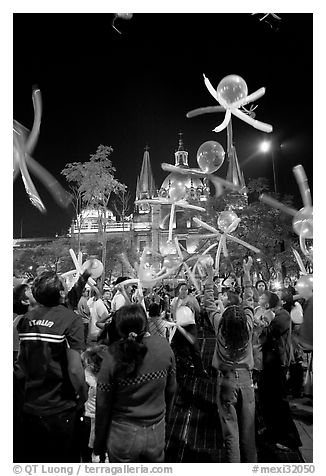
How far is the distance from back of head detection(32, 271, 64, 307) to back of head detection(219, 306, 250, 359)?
65.1 inches

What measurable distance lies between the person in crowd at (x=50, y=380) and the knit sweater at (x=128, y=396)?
41 centimetres

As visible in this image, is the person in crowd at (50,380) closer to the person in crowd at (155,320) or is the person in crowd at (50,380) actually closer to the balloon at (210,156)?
the person in crowd at (155,320)

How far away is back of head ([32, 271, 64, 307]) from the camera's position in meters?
2.99

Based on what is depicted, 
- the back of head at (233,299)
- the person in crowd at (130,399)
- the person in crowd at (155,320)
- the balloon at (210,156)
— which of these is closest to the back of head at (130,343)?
the person in crowd at (130,399)

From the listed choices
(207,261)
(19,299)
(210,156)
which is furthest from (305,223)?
(19,299)

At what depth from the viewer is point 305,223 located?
5.38m

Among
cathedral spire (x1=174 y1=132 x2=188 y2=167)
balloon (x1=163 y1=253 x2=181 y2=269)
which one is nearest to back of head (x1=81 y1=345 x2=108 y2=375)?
balloon (x1=163 y1=253 x2=181 y2=269)

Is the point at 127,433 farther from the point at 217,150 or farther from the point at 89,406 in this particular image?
the point at 217,150

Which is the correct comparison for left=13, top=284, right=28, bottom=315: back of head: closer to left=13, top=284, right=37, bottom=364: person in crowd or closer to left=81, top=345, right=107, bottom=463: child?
left=13, top=284, right=37, bottom=364: person in crowd

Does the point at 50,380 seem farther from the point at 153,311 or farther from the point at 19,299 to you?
the point at 153,311

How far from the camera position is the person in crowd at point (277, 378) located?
4.54m

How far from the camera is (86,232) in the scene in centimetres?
8450

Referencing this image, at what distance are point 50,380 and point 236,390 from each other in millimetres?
1809
